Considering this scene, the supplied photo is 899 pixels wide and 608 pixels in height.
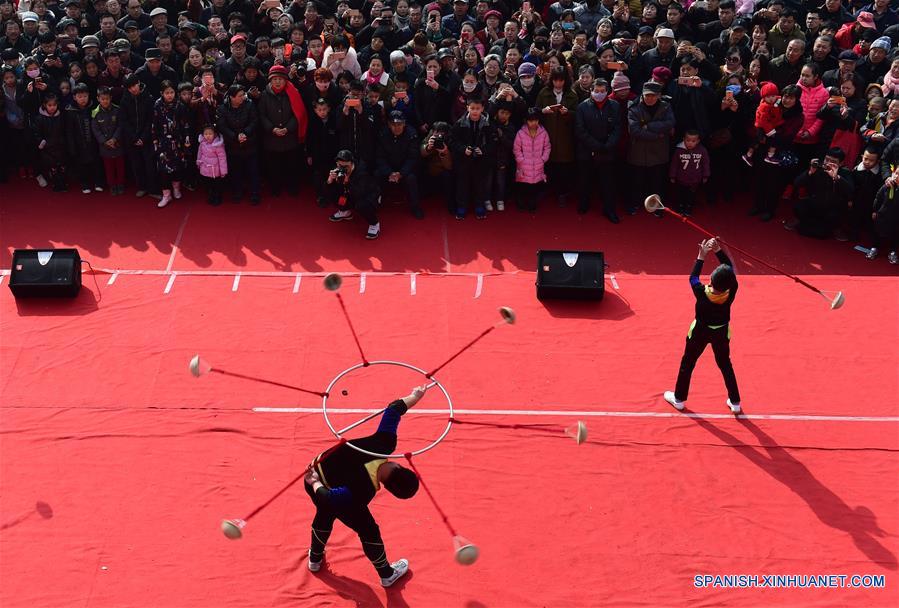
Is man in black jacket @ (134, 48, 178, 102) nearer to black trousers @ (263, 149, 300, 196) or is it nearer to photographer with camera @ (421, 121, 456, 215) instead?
black trousers @ (263, 149, 300, 196)

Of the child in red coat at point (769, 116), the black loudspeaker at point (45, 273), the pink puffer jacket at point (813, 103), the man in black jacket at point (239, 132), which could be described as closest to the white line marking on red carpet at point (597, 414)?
the black loudspeaker at point (45, 273)

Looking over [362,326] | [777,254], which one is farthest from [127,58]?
[777,254]

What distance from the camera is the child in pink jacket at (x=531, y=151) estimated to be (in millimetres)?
12562

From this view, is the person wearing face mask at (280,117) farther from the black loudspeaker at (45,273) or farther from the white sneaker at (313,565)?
the white sneaker at (313,565)

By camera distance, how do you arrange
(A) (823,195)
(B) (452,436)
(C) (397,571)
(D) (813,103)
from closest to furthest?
(C) (397,571) → (B) (452,436) → (A) (823,195) → (D) (813,103)

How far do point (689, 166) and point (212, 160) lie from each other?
6.63 m

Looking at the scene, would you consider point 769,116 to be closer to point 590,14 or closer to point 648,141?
point 648,141

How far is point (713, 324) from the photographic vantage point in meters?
8.78

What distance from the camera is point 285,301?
35.7ft

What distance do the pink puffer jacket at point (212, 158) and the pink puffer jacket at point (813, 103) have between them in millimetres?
7939

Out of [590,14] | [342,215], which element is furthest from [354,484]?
[590,14]

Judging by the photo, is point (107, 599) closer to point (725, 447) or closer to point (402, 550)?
point (402, 550)

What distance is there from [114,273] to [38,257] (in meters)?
0.93

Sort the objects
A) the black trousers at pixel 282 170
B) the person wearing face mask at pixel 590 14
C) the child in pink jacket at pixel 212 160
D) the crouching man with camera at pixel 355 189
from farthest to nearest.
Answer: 1. the person wearing face mask at pixel 590 14
2. the black trousers at pixel 282 170
3. the child in pink jacket at pixel 212 160
4. the crouching man with camera at pixel 355 189
